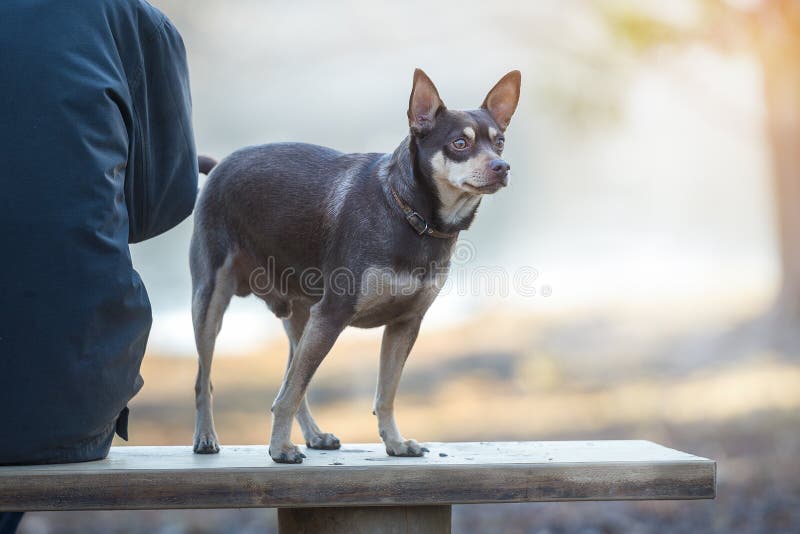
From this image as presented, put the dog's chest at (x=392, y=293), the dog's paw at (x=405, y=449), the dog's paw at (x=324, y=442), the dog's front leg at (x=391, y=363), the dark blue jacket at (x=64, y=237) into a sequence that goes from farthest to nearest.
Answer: the dog's paw at (x=324, y=442) → the dog's front leg at (x=391, y=363) → the dog's paw at (x=405, y=449) → the dog's chest at (x=392, y=293) → the dark blue jacket at (x=64, y=237)

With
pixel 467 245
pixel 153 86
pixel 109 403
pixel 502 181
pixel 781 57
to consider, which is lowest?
pixel 109 403

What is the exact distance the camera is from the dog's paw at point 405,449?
292 centimetres

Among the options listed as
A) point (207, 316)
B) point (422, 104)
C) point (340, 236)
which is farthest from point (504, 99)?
point (207, 316)

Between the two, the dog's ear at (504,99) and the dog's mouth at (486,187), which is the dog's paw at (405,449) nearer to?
the dog's mouth at (486,187)

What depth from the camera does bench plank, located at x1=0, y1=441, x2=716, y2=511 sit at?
97.6 inches

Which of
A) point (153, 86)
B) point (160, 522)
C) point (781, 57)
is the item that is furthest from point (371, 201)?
point (781, 57)

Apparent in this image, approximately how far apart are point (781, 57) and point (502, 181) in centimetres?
663

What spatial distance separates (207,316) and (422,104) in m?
1.04

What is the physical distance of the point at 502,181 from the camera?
272 cm

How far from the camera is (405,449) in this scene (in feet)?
9.61

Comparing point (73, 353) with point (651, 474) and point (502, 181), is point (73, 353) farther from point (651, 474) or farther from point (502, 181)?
point (651, 474)

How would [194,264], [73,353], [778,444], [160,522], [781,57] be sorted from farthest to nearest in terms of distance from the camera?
[781,57], [778,444], [160,522], [194,264], [73,353]

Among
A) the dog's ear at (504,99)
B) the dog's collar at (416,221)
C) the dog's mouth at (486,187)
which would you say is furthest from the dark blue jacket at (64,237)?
the dog's ear at (504,99)

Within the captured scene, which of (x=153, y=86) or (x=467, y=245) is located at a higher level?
(x=153, y=86)
